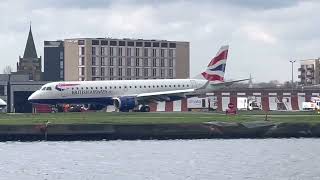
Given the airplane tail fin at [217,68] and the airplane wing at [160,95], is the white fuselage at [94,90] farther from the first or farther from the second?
the airplane tail fin at [217,68]

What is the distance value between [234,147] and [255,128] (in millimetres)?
10471

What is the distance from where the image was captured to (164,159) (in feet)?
226

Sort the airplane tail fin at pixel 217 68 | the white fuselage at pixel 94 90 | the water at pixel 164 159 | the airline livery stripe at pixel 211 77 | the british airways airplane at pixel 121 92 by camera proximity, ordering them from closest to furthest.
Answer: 1. the water at pixel 164 159
2. the white fuselage at pixel 94 90
3. the british airways airplane at pixel 121 92
4. the airline livery stripe at pixel 211 77
5. the airplane tail fin at pixel 217 68

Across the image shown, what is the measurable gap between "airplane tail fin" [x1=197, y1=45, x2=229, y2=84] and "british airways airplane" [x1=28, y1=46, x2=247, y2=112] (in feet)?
5.30

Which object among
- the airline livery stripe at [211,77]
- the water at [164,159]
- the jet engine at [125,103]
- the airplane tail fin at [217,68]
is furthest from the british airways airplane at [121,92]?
the water at [164,159]

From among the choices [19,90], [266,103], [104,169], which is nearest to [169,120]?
[104,169]

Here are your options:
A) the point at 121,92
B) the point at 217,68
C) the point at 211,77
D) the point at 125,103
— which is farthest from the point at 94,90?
the point at 217,68

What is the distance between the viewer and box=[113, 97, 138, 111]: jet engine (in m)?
125

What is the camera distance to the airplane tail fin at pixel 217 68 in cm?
13362

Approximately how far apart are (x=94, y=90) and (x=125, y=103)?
13.2 feet

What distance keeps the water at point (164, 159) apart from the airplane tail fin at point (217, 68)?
4618cm

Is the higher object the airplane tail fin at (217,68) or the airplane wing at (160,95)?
the airplane tail fin at (217,68)

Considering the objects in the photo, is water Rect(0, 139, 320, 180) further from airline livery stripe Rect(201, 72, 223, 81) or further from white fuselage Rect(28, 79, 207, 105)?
airline livery stripe Rect(201, 72, 223, 81)

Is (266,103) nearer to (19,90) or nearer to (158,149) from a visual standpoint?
(19,90)
